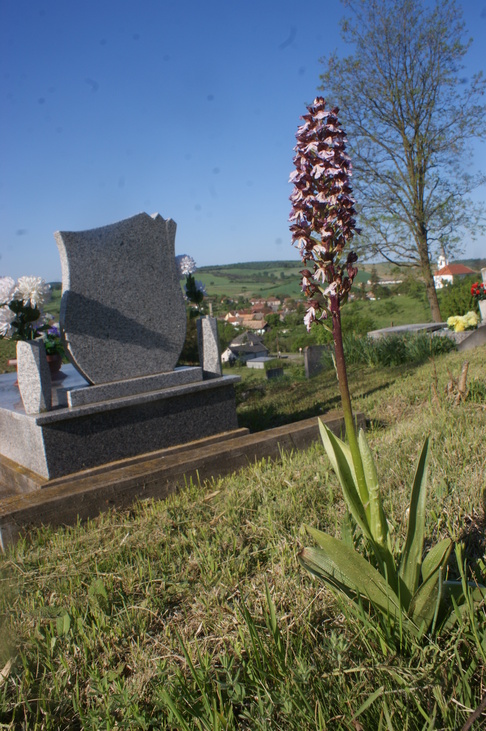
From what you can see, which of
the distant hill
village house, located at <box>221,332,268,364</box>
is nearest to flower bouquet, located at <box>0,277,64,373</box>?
village house, located at <box>221,332,268,364</box>

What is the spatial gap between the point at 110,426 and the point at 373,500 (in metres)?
3.21

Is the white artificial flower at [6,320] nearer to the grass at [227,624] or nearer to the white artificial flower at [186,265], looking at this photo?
the white artificial flower at [186,265]

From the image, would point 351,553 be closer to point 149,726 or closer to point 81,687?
point 149,726

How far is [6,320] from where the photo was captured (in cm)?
498

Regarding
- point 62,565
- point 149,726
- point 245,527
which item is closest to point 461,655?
point 149,726

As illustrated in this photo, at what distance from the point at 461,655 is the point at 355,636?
0.31 m

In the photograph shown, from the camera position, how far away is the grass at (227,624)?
5.00 ft

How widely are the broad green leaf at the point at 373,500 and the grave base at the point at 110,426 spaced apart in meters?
3.08

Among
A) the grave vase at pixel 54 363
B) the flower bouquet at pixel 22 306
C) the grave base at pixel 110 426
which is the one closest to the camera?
the grave base at pixel 110 426

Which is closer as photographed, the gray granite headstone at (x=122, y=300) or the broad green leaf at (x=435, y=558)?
the broad green leaf at (x=435, y=558)

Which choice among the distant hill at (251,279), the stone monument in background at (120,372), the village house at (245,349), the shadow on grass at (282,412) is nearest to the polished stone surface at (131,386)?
the stone monument in background at (120,372)

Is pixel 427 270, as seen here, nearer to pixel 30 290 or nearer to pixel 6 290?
pixel 30 290

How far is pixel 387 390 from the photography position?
677cm

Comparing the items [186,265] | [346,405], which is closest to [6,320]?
[186,265]
